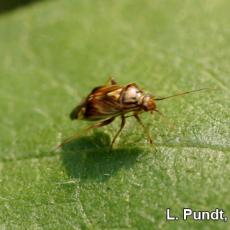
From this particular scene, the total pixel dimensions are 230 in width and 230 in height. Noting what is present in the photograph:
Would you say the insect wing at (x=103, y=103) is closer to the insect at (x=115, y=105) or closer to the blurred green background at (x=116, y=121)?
the insect at (x=115, y=105)

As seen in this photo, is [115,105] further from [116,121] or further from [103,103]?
[116,121]

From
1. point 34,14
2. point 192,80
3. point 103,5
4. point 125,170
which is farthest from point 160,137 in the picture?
point 34,14

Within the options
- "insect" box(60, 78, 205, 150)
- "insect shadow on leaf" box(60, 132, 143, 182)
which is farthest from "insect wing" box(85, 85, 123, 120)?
"insect shadow on leaf" box(60, 132, 143, 182)

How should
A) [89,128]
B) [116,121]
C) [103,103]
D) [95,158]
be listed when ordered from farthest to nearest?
[116,121] < [89,128] < [103,103] < [95,158]

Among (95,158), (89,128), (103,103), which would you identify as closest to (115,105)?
(103,103)

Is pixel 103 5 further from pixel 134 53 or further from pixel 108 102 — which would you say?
pixel 108 102

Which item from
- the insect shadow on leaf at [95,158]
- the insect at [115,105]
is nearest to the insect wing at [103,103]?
the insect at [115,105]
